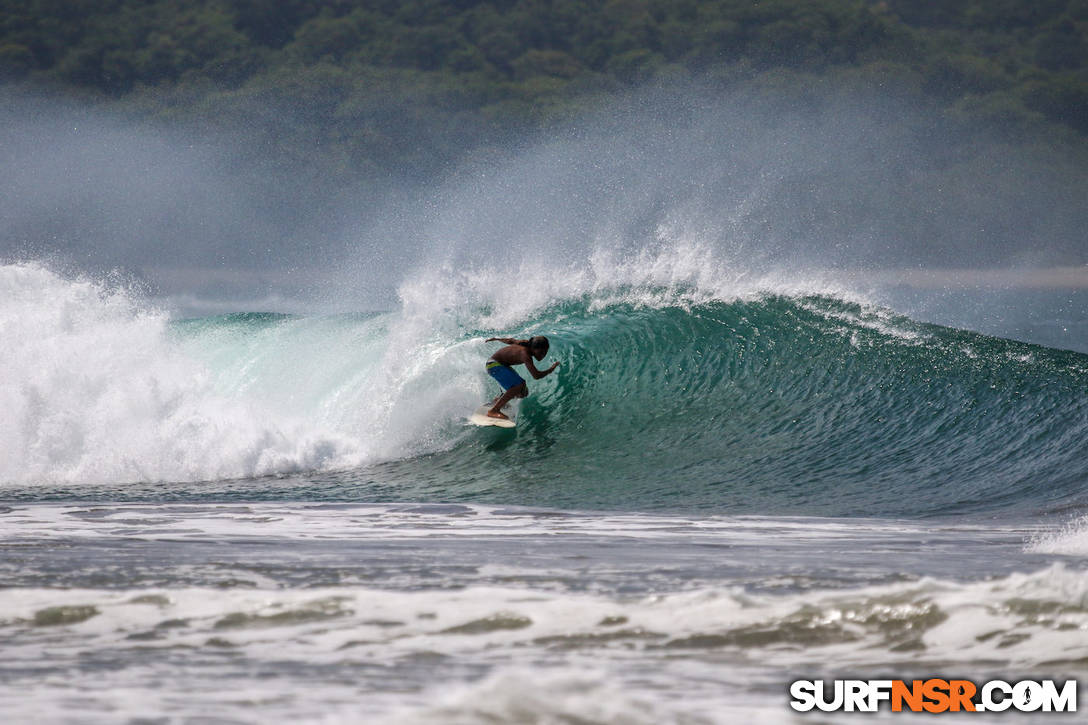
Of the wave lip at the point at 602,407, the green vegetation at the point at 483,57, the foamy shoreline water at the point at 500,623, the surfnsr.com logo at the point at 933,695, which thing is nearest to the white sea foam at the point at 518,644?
the foamy shoreline water at the point at 500,623

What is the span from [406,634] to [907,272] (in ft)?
214

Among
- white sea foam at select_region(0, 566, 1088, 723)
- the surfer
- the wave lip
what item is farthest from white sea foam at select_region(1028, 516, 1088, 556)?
the surfer

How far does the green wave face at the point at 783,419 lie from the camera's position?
9.48 meters

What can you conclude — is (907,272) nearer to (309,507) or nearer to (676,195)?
(676,195)

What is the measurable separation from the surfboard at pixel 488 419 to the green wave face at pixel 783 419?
20 centimetres

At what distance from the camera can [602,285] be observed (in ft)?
48.2

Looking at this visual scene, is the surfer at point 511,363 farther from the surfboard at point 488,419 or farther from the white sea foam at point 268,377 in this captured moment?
the white sea foam at point 268,377

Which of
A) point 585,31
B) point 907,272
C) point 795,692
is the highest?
point 585,31

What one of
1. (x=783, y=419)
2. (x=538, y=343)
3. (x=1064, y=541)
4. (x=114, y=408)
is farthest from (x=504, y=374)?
(x=1064, y=541)

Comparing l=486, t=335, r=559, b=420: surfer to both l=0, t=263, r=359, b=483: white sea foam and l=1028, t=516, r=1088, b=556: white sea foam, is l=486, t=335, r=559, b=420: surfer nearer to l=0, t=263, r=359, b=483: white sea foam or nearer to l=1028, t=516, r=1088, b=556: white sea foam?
l=0, t=263, r=359, b=483: white sea foam

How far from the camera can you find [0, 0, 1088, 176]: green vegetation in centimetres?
6569

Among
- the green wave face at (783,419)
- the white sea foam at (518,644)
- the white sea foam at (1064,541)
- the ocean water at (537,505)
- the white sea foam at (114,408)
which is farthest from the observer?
the white sea foam at (114,408)

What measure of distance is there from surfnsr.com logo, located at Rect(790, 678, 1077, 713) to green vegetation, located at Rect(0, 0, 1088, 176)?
197 feet

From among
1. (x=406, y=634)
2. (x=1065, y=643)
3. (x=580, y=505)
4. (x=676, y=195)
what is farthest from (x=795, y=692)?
(x=676, y=195)
